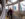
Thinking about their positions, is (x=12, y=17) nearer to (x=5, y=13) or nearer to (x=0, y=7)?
(x=5, y=13)

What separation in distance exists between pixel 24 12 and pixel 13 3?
7.2 inches

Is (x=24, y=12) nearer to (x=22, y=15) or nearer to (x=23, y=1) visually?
(x=22, y=15)

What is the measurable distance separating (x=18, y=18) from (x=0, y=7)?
27 cm

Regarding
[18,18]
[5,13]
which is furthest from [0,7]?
[18,18]

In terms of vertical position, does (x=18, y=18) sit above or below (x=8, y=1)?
below

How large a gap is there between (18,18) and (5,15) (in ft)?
0.55

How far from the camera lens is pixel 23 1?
64cm

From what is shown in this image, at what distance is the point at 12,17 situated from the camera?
0.56 metres

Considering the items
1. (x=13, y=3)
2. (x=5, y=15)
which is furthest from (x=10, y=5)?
(x=5, y=15)

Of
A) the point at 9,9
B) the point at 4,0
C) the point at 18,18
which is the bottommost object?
the point at 18,18

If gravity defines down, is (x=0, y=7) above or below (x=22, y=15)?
above

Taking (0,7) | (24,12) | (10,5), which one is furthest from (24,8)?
(0,7)

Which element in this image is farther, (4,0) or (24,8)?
(24,8)

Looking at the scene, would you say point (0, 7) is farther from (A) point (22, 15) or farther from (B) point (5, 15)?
(A) point (22, 15)
